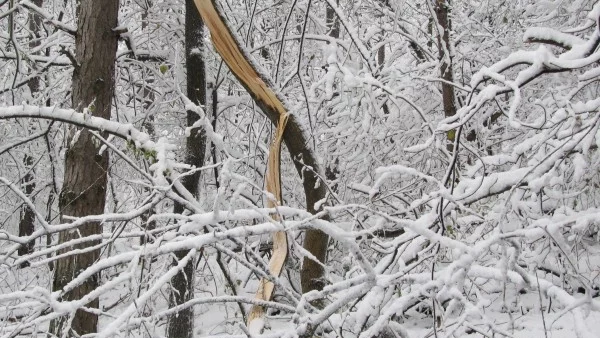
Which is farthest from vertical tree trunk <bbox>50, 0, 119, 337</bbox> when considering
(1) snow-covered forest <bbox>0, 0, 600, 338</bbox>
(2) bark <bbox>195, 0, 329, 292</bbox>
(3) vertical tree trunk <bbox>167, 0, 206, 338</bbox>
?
(2) bark <bbox>195, 0, 329, 292</bbox>

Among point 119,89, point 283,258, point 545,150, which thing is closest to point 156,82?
point 119,89

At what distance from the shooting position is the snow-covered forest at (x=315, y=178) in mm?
2090

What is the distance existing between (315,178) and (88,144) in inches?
66.5

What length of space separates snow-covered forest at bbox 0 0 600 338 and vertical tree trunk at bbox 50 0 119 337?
0.05ft

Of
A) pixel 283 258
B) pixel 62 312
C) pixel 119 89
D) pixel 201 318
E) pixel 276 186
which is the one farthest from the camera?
pixel 201 318

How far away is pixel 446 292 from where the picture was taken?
1.95 m

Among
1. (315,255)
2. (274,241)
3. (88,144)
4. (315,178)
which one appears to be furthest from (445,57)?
(274,241)

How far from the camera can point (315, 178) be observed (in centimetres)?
398

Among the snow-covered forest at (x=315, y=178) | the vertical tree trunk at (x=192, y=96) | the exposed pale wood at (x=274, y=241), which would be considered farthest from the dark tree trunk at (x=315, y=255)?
the vertical tree trunk at (x=192, y=96)

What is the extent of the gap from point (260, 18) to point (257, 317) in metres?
5.11

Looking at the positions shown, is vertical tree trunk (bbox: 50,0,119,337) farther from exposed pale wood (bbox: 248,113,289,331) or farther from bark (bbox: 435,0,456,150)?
bark (bbox: 435,0,456,150)

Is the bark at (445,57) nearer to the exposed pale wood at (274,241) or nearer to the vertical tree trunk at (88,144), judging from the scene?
the exposed pale wood at (274,241)

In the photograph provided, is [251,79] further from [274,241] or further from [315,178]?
[274,241]

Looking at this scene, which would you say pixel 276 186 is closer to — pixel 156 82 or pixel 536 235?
pixel 536 235
